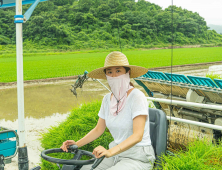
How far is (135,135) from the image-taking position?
1729mm

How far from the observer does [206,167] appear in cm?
181

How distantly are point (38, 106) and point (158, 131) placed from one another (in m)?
6.97

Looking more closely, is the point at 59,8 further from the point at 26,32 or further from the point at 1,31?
the point at 1,31

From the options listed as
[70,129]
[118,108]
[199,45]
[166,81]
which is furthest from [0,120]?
[199,45]

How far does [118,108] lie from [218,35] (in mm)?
53146

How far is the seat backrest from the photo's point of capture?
1.96m

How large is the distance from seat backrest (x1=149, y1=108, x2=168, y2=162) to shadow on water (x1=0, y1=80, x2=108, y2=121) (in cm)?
378

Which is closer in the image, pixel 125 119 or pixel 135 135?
pixel 135 135

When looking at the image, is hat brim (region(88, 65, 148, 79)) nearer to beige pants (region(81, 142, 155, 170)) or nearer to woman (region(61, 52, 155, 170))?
woman (region(61, 52, 155, 170))

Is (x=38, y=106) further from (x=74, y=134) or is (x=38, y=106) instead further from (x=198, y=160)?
(x=198, y=160)

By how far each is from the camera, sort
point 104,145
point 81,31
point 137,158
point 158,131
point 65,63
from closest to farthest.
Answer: point 137,158 → point 158,131 → point 104,145 → point 65,63 → point 81,31

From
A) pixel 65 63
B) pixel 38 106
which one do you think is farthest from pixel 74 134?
pixel 65 63

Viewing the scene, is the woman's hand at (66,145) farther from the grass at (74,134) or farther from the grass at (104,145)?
the grass at (74,134)

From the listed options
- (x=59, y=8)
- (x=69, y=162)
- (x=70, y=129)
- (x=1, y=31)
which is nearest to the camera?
(x=69, y=162)
